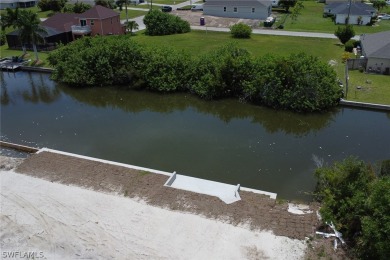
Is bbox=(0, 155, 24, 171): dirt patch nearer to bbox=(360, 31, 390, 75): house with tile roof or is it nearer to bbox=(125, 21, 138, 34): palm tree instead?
bbox=(360, 31, 390, 75): house with tile roof

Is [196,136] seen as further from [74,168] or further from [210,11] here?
[210,11]

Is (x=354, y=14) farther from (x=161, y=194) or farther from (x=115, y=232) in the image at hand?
(x=115, y=232)

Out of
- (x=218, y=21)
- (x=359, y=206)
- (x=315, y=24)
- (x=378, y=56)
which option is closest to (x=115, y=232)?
(x=359, y=206)

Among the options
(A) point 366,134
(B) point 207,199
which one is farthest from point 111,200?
(A) point 366,134

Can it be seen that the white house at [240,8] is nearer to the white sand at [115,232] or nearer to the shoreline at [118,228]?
the shoreline at [118,228]

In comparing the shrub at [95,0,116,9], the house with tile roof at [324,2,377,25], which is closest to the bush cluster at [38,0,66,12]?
the shrub at [95,0,116,9]

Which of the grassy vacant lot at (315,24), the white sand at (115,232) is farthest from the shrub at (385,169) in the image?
the grassy vacant lot at (315,24)

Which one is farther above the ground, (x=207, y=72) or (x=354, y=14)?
(x=354, y=14)
